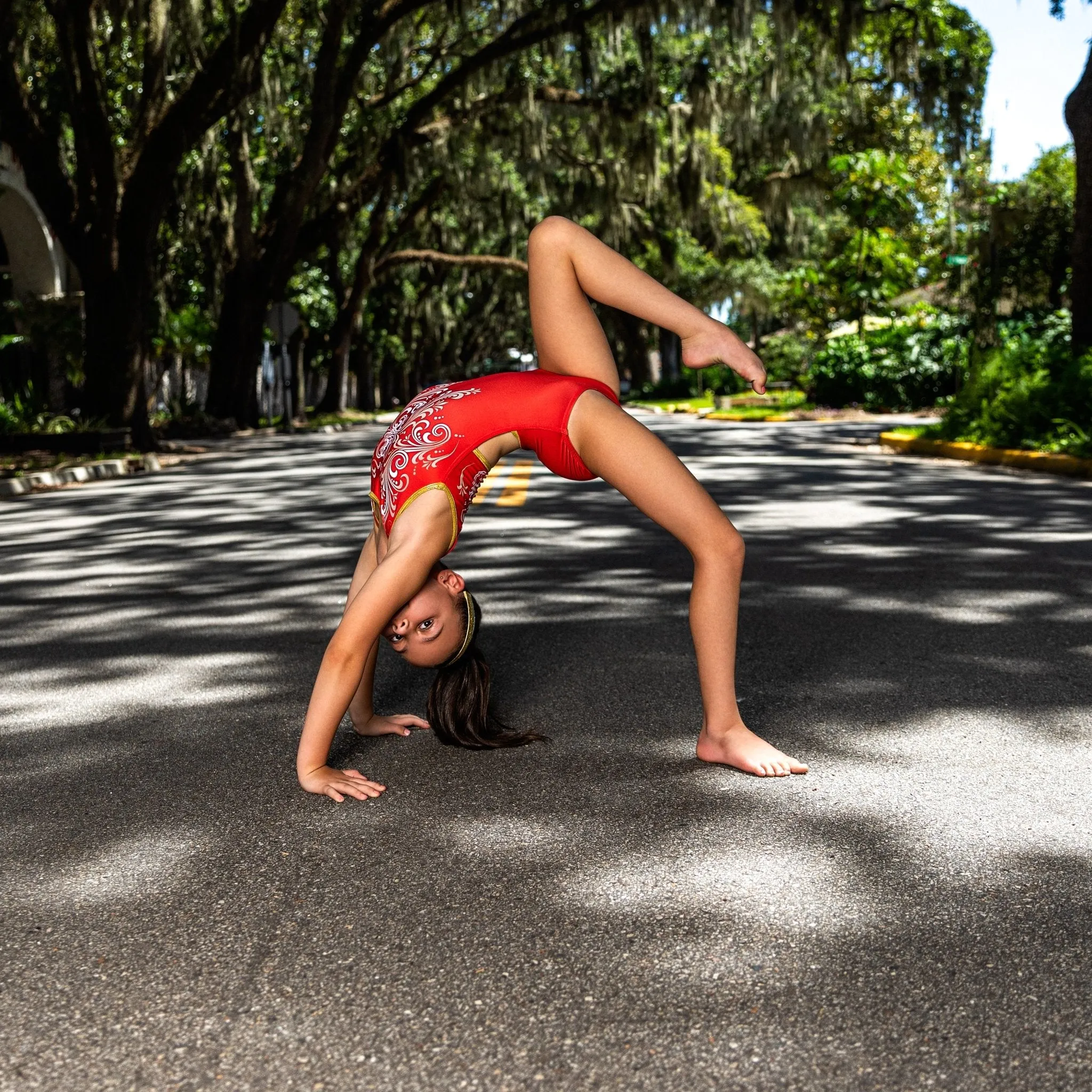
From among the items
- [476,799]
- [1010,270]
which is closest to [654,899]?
[476,799]

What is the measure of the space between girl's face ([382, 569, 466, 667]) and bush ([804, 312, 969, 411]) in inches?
1012

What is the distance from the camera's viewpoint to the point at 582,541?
8891 millimetres

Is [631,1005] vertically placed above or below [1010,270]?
below

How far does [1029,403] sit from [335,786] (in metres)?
13.3

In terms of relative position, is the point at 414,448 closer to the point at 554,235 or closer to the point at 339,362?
the point at 554,235

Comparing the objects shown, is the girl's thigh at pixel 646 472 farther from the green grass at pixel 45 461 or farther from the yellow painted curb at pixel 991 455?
the green grass at pixel 45 461

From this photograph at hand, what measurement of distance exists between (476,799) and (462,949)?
941 millimetres

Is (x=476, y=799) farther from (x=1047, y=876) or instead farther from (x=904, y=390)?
(x=904, y=390)

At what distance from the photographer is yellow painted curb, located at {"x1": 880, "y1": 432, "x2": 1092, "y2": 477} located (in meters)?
13.5

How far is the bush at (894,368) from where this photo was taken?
28891mm

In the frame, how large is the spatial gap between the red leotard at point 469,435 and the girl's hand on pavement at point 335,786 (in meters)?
0.66

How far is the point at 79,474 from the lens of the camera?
54.4ft

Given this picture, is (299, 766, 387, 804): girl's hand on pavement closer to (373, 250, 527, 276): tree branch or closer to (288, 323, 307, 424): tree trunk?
(373, 250, 527, 276): tree branch

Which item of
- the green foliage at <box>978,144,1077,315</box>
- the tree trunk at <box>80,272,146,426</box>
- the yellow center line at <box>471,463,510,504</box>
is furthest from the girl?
the green foliage at <box>978,144,1077,315</box>
